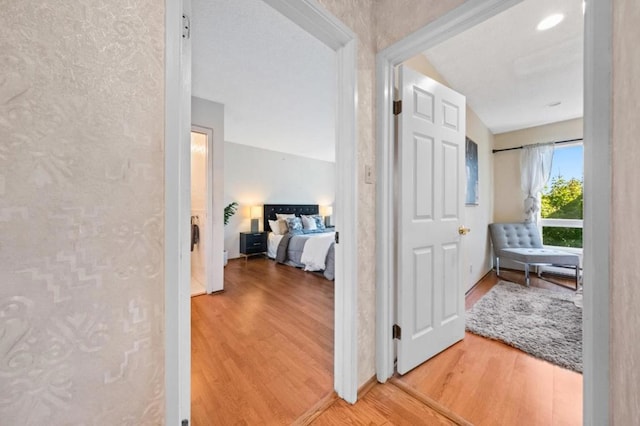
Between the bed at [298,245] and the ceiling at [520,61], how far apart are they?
104 inches

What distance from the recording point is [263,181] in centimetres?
566

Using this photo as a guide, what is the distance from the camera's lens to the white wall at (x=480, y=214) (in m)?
3.14

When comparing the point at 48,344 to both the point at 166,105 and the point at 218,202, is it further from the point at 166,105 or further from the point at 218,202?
the point at 218,202

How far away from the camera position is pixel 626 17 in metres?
0.57

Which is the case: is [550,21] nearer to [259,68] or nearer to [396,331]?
[259,68]

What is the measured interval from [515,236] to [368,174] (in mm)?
3845

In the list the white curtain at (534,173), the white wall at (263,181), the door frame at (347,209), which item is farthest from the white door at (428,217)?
the white wall at (263,181)

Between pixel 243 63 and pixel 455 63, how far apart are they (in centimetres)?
200

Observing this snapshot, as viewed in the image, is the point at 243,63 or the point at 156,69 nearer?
the point at 156,69

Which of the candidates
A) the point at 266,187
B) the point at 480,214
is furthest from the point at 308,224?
the point at 480,214

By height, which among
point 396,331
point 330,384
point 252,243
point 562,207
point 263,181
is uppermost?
point 263,181

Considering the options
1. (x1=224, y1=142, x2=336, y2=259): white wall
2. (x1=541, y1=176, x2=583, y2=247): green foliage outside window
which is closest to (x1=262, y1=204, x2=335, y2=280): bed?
(x1=224, y1=142, x2=336, y2=259): white wall

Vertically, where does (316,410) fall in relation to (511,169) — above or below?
below

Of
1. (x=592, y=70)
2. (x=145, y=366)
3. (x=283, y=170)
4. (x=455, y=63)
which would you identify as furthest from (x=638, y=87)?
(x=283, y=170)
